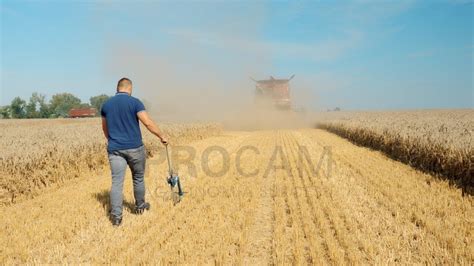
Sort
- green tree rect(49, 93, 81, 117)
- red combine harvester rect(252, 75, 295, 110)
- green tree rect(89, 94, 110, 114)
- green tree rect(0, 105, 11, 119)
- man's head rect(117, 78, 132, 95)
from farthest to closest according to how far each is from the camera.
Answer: green tree rect(89, 94, 110, 114) < green tree rect(49, 93, 81, 117) < green tree rect(0, 105, 11, 119) < red combine harvester rect(252, 75, 295, 110) < man's head rect(117, 78, 132, 95)

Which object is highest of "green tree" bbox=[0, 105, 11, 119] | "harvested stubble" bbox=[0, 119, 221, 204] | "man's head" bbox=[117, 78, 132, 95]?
"green tree" bbox=[0, 105, 11, 119]

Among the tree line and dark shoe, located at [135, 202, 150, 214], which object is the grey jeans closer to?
dark shoe, located at [135, 202, 150, 214]

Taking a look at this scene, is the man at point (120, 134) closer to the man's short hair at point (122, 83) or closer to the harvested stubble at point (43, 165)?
the man's short hair at point (122, 83)

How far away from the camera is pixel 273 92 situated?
31.2m

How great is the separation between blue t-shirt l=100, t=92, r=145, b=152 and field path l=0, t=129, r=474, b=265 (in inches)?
51.1

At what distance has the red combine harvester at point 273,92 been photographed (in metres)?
30.8

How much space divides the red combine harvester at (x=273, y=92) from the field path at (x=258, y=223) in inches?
858

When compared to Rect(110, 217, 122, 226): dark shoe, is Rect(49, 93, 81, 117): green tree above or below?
above

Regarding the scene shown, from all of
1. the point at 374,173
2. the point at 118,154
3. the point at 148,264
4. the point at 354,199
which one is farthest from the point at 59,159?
the point at 374,173

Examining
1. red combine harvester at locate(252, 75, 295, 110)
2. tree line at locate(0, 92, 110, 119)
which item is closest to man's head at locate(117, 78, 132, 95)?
red combine harvester at locate(252, 75, 295, 110)

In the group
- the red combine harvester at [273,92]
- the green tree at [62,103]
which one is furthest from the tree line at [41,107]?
the red combine harvester at [273,92]

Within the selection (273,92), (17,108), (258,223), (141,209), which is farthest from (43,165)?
(17,108)

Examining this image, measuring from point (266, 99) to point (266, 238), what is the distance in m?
26.5

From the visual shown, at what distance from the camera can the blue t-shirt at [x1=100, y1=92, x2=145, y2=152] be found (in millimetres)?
5824
